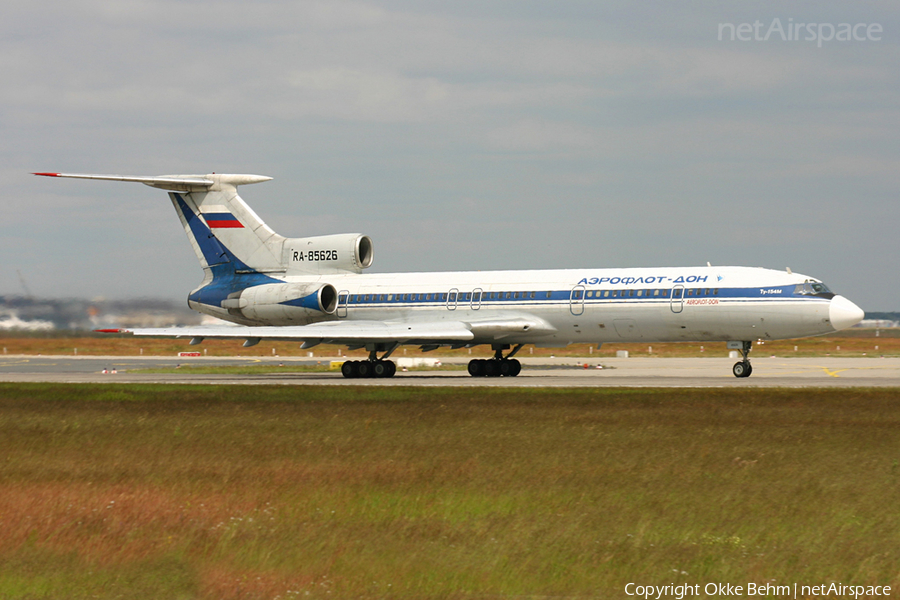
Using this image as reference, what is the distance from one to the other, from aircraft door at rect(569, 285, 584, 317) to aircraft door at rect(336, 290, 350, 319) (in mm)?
10261

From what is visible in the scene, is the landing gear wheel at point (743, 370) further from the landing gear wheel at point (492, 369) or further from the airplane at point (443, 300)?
the landing gear wheel at point (492, 369)

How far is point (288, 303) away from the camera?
4209 centimetres

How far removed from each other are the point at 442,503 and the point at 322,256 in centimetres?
3326

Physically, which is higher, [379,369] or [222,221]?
[222,221]

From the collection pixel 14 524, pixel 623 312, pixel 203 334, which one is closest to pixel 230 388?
pixel 203 334

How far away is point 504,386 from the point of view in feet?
104

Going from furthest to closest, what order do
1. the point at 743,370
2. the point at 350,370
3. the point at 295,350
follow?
the point at 295,350, the point at 350,370, the point at 743,370

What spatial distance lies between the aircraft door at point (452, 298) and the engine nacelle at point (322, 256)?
542 cm

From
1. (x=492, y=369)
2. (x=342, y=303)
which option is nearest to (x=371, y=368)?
(x=342, y=303)

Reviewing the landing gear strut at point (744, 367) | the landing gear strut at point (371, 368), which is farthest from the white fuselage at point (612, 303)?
the landing gear strut at point (371, 368)

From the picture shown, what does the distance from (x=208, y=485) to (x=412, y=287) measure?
28839mm

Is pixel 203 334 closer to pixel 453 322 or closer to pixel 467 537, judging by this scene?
pixel 453 322

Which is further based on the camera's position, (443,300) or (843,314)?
(443,300)
